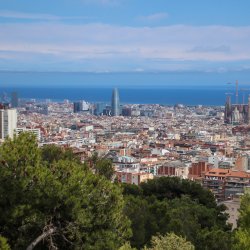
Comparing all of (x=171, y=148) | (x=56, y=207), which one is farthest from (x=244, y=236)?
(x=171, y=148)

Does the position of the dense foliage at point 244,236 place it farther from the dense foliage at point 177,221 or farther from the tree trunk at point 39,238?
the tree trunk at point 39,238

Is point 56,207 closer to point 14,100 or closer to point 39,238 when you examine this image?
point 39,238

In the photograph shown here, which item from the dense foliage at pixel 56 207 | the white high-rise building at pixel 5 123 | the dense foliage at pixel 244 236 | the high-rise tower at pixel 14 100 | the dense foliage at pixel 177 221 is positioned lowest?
the dense foliage at pixel 177 221

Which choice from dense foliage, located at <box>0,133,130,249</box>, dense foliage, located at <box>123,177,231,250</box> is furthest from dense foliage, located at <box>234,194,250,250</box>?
dense foliage, located at <box>0,133,130,249</box>

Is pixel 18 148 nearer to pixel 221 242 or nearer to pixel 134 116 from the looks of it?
pixel 221 242

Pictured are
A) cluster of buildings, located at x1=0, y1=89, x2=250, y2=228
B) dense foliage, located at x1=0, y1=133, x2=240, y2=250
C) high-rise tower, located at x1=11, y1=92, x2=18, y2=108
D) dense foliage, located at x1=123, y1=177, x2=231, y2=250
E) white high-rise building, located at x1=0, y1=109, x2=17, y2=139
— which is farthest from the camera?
high-rise tower, located at x1=11, y1=92, x2=18, y2=108

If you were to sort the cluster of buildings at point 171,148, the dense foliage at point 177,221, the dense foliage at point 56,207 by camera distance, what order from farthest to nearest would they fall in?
the cluster of buildings at point 171,148 → the dense foliage at point 177,221 → the dense foliage at point 56,207

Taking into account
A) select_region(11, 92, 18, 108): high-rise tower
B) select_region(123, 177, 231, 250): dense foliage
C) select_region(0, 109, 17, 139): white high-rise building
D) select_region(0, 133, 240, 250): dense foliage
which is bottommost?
select_region(123, 177, 231, 250): dense foliage

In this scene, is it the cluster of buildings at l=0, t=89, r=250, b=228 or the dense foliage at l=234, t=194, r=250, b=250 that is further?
the cluster of buildings at l=0, t=89, r=250, b=228

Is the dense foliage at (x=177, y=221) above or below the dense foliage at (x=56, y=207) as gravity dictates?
below

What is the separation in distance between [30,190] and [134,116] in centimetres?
9264

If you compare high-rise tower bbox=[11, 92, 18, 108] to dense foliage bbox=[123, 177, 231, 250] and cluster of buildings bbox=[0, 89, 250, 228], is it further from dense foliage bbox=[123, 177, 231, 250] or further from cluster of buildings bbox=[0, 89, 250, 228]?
dense foliage bbox=[123, 177, 231, 250]

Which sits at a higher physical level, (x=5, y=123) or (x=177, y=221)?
(x=5, y=123)

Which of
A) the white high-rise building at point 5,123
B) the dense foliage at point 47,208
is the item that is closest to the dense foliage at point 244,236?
the dense foliage at point 47,208
